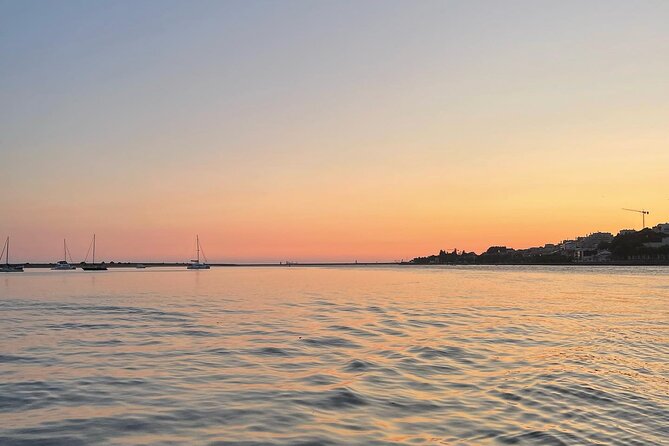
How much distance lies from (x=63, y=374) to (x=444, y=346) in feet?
44.1

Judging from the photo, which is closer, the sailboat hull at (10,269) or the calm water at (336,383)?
the calm water at (336,383)

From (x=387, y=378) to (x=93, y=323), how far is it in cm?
2174

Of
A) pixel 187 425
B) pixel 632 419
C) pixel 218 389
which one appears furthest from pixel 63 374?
pixel 632 419

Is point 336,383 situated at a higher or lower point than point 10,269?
lower

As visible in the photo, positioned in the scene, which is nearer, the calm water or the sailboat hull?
the calm water

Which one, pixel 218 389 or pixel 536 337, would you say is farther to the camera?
pixel 536 337

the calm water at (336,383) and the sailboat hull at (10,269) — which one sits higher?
the sailboat hull at (10,269)

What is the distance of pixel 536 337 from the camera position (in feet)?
77.2

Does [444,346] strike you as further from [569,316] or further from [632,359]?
[569,316]

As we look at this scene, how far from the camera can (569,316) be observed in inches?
1300

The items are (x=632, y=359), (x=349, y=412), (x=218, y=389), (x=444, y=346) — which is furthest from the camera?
(x=444, y=346)

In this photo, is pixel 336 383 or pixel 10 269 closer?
pixel 336 383

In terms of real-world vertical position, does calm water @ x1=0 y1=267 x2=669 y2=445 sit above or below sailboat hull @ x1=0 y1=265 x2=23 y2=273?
below

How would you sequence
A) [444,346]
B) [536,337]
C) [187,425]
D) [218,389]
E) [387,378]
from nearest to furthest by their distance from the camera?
[187,425] → [218,389] → [387,378] → [444,346] → [536,337]
